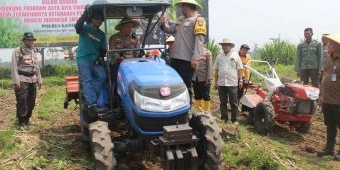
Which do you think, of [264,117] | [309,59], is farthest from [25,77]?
[309,59]

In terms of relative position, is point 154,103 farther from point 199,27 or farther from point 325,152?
point 325,152

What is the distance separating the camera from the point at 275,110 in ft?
28.4

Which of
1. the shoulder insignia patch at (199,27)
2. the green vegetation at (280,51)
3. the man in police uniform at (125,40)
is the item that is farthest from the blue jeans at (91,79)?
the green vegetation at (280,51)

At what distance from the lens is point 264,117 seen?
→ 27.9 ft

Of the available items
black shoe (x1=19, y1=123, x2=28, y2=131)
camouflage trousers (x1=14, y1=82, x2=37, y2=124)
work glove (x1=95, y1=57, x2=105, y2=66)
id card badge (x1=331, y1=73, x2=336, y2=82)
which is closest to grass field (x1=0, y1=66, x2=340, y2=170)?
black shoe (x1=19, y1=123, x2=28, y2=131)

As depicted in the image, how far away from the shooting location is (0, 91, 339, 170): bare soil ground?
6301 millimetres

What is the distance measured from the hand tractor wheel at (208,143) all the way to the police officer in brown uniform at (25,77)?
3.78 m

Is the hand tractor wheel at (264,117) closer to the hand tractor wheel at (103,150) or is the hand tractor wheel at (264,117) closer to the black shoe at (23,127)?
the hand tractor wheel at (103,150)

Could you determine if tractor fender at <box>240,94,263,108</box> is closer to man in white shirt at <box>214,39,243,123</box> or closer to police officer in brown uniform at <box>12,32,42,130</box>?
man in white shirt at <box>214,39,243,123</box>

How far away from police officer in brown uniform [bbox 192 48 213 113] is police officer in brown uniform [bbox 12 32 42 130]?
2.94 meters

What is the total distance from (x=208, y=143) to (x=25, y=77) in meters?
4.12

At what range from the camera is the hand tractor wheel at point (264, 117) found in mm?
8305

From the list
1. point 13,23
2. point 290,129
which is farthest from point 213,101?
point 13,23

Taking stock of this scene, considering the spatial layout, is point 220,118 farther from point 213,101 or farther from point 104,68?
point 104,68
